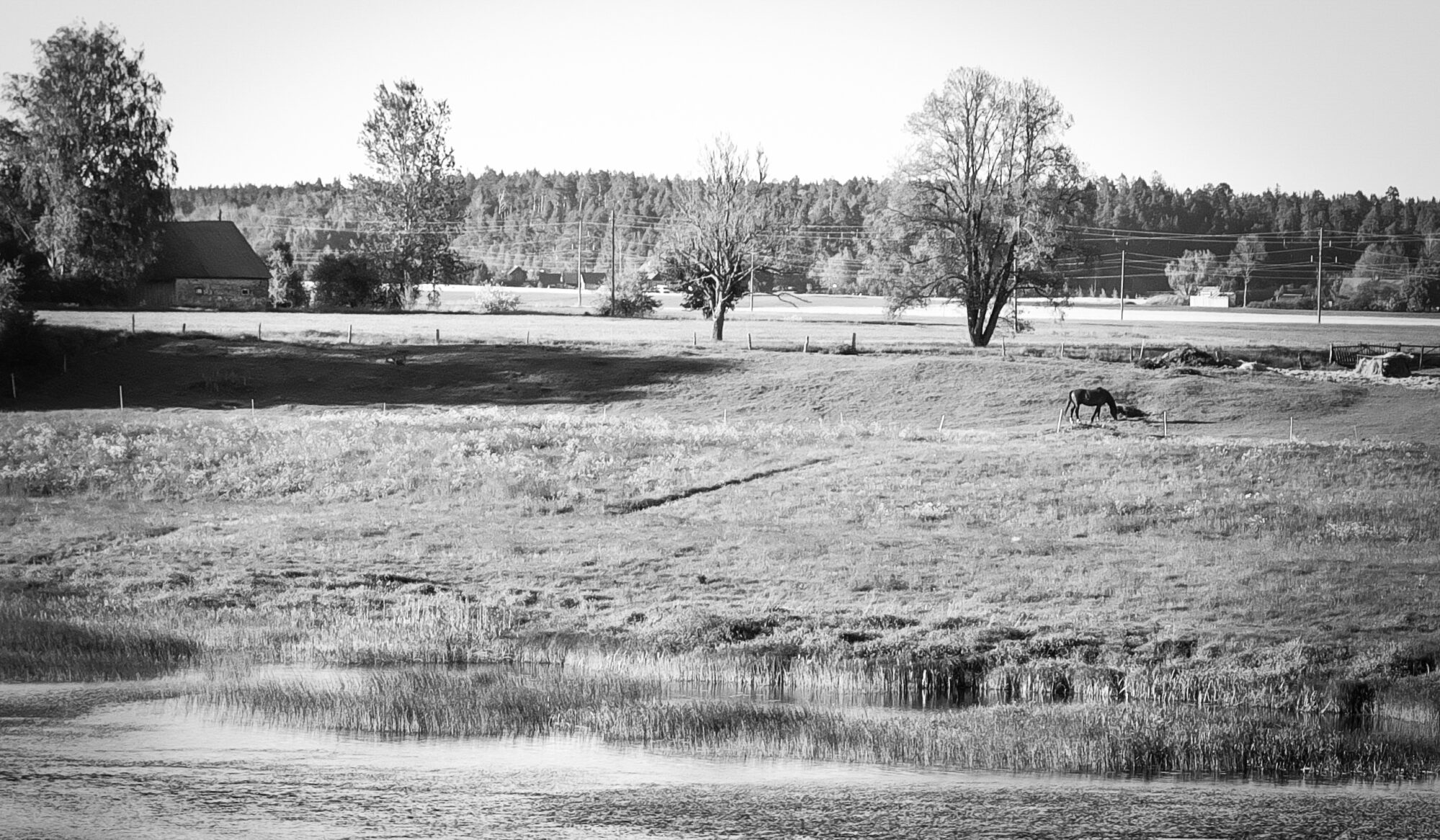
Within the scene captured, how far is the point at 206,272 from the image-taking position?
114m

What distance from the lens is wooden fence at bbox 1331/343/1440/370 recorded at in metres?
72.2

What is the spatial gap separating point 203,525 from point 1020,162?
55103mm

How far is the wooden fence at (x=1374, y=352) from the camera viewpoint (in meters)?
72.2

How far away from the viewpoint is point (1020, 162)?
76.3m

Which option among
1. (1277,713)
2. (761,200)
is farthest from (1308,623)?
(761,200)

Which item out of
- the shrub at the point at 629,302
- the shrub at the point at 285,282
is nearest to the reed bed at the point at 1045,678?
the shrub at the point at 629,302

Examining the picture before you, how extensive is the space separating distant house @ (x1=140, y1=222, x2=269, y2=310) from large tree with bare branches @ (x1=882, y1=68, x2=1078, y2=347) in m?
62.4

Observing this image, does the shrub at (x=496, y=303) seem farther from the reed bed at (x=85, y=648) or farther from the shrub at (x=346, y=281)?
the reed bed at (x=85, y=648)

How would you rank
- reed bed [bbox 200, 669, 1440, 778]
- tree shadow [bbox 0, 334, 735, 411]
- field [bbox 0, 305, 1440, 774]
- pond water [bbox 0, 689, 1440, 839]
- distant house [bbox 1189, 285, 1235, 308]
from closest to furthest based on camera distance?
pond water [bbox 0, 689, 1440, 839] < reed bed [bbox 200, 669, 1440, 778] < field [bbox 0, 305, 1440, 774] < tree shadow [bbox 0, 334, 735, 411] < distant house [bbox 1189, 285, 1235, 308]

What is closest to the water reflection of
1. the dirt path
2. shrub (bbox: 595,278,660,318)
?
the dirt path

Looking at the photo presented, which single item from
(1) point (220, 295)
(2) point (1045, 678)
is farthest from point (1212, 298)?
(2) point (1045, 678)

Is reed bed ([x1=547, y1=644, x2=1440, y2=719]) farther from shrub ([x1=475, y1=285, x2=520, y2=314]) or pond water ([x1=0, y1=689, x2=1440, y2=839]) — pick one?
shrub ([x1=475, y1=285, x2=520, y2=314])

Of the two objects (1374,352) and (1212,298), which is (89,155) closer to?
(1374,352)

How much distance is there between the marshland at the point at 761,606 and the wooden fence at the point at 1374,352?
850 inches
